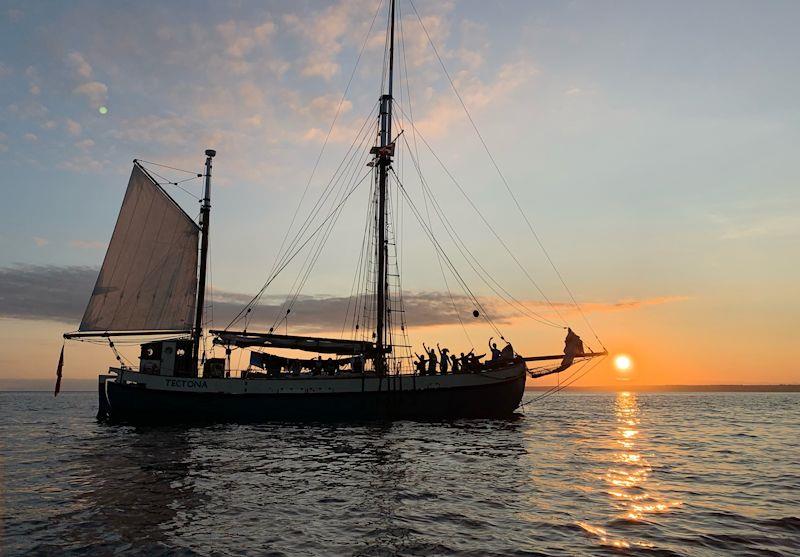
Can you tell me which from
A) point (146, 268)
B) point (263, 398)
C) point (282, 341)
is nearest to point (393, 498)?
point (263, 398)

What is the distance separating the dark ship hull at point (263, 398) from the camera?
33781 millimetres

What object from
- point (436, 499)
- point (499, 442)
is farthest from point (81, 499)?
point (499, 442)

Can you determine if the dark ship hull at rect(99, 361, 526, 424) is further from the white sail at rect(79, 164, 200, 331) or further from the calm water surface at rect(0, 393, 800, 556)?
the calm water surface at rect(0, 393, 800, 556)

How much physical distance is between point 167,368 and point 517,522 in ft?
98.9

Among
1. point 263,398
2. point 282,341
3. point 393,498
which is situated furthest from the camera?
point 282,341

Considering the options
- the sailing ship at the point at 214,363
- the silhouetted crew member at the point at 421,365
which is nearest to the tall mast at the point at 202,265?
the sailing ship at the point at 214,363

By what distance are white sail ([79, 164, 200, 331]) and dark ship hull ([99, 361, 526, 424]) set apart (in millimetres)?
4457

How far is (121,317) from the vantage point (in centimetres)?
3662

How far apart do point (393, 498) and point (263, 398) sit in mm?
22176

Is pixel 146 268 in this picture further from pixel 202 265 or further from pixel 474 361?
pixel 474 361

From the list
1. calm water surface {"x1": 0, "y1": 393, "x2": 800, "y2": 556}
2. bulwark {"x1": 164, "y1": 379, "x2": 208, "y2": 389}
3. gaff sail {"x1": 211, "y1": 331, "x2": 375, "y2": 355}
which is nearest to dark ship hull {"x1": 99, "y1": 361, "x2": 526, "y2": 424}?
bulwark {"x1": 164, "y1": 379, "x2": 208, "y2": 389}

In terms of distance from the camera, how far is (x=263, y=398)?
34031mm

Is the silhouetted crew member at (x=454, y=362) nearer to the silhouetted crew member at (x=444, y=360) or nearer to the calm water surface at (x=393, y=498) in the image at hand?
the silhouetted crew member at (x=444, y=360)

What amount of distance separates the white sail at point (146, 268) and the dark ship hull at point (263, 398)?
4.46 m
